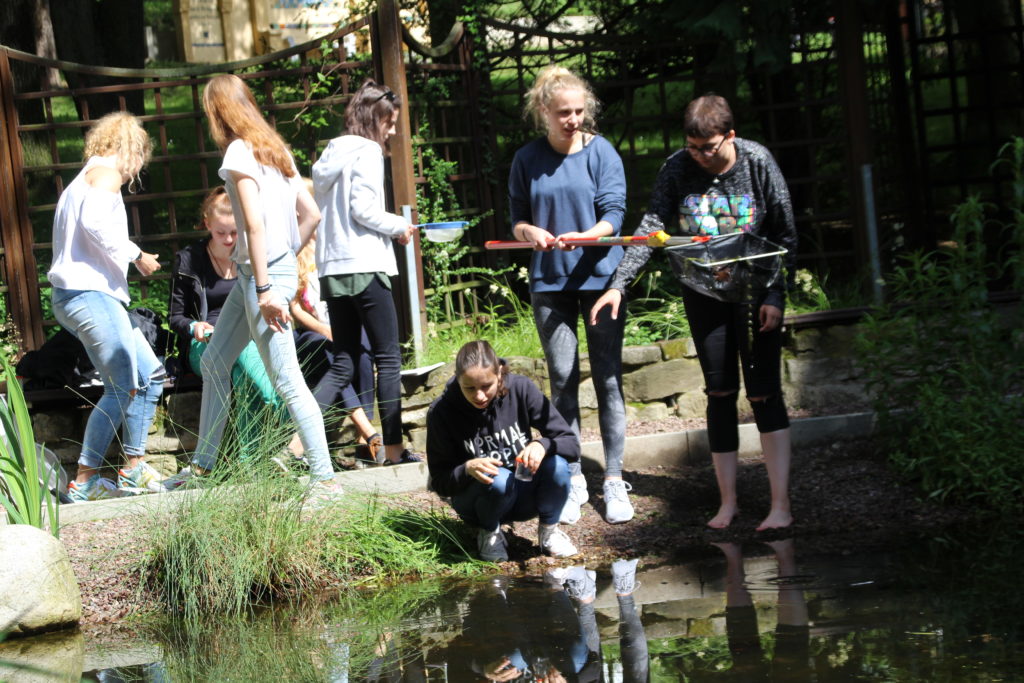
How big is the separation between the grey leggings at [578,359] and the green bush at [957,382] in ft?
4.11

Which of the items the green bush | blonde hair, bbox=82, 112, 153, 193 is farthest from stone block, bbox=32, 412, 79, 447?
the green bush

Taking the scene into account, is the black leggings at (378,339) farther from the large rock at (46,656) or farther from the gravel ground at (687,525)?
the large rock at (46,656)

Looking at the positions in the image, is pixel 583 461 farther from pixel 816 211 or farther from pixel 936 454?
pixel 816 211

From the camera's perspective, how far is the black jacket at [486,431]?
481cm

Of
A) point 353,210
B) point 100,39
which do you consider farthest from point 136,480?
point 100,39

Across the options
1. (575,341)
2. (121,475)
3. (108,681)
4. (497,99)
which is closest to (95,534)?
(121,475)

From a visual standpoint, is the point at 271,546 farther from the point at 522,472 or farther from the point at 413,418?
the point at 413,418

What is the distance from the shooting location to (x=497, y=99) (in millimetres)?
8609

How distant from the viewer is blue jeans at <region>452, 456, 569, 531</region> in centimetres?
480

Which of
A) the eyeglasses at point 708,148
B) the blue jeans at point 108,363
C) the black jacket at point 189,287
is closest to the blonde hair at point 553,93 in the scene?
the eyeglasses at point 708,148

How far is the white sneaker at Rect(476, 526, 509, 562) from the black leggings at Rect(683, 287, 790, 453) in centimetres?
106

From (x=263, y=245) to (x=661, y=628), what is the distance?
7.61ft

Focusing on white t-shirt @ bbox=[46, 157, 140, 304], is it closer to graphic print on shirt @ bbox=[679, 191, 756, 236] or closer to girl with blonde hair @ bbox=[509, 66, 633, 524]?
girl with blonde hair @ bbox=[509, 66, 633, 524]

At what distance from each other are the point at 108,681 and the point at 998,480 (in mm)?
3606
